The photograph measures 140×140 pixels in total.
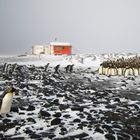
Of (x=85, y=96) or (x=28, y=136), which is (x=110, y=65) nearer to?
(x=85, y=96)

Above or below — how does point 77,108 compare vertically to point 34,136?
above

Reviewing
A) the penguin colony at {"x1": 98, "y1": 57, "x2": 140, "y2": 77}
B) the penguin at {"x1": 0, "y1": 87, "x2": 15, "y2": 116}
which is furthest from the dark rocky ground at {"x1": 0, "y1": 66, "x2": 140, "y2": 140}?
the penguin colony at {"x1": 98, "y1": 57, "x2": 140, "y2": 77}

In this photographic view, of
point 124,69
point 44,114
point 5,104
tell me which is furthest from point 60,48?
point 44,114

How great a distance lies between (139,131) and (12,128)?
3877 millimetres

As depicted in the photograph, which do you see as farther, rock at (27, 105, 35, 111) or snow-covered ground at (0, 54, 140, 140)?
rock at (27, 105, 35, 111)

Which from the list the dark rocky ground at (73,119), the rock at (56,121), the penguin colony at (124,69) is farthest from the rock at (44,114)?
the penguin colony at (124,69)

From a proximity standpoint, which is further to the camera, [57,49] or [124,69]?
[57,49]

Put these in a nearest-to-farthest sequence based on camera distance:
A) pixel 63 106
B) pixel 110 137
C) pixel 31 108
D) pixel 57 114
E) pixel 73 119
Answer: pixel 110 137 < pixel 73 119 < pixel 57 114 < pixel 31 108 < pixel 63 106

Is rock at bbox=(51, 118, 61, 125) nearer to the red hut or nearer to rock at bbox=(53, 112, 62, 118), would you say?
rock at bbox=(53, 112, 62, 118)

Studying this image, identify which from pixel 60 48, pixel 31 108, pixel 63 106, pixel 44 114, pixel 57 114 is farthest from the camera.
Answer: pixel 60 48

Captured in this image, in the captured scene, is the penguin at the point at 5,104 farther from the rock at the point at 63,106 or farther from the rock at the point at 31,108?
the rock at the point at 63,106

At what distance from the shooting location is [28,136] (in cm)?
740

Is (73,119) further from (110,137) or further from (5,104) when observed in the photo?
(5,104)

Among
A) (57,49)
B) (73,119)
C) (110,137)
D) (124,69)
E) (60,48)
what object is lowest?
(110,137)
